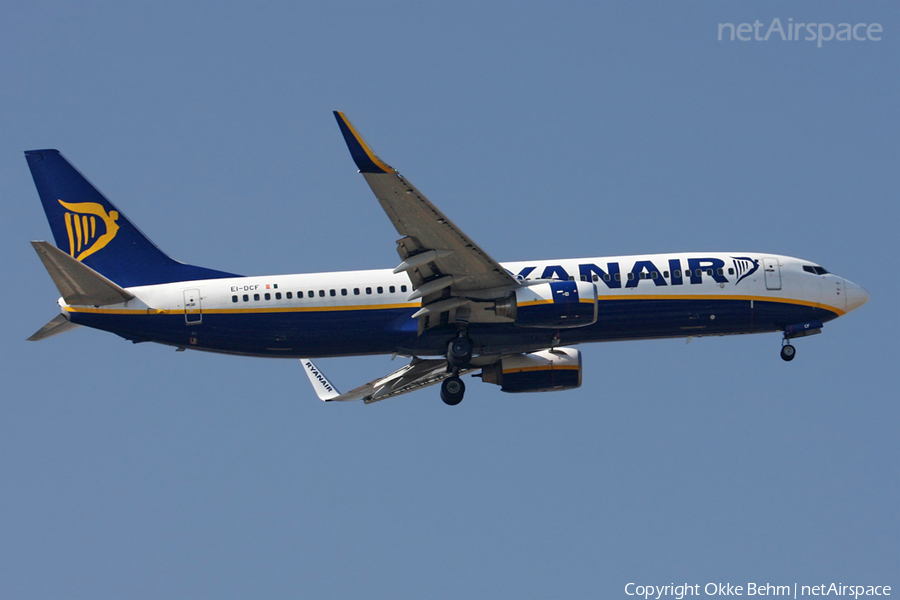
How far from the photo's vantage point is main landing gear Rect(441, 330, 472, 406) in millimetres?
42656

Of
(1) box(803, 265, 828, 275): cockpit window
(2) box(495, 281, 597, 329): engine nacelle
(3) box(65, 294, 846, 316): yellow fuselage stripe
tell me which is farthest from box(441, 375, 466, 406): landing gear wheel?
(1) box(803, 265, 828, 275): cockpit window

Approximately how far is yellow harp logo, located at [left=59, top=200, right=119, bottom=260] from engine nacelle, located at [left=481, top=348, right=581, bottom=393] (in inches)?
675

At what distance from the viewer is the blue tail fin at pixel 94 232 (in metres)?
43.8

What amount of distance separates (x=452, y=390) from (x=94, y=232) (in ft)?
52.1

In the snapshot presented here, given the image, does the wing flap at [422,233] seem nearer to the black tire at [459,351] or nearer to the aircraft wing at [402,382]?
the black tire at [459,351]

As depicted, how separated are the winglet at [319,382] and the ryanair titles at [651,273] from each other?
1262 cm

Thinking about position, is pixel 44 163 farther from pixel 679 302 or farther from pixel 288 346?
pixel 679 302

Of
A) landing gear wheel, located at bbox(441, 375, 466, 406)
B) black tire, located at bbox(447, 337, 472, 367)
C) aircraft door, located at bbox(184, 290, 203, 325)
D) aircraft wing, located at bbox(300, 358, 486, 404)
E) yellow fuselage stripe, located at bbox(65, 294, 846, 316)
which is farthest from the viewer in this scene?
aircraft wing, located at bbox(300, 358, 486, 404)

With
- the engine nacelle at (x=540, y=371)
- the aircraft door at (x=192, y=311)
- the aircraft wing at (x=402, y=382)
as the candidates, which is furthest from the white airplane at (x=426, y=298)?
the aircraft wing at (x=402, y=382)

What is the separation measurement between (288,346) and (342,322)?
2.31m

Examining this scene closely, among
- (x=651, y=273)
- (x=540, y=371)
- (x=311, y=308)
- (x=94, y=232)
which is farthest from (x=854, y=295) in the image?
(x=94, y=232)

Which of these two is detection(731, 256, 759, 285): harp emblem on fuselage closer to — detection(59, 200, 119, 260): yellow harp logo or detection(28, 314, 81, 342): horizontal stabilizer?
detection(59, 200, 119, 260): yellow harp logo

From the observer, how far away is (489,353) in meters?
44.2

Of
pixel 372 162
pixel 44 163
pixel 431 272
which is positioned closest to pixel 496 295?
pixel 431 272
